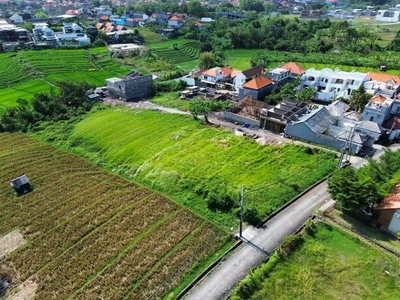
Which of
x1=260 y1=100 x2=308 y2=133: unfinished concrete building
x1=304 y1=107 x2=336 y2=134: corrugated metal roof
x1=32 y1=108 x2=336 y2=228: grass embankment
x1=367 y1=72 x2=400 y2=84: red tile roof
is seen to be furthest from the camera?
x1=367 y1=72 x2=400 y2=84: red tile roof

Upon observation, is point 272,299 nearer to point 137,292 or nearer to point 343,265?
point 343,265

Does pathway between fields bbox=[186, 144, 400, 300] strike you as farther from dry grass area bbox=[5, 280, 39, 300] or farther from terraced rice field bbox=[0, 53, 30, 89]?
terraced rice field bbox=[0, 53, 30, 89]

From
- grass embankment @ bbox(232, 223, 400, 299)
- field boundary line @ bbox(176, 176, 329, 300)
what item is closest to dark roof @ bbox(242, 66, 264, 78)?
field boundary line @ bbox(176, 176, 329, 300)

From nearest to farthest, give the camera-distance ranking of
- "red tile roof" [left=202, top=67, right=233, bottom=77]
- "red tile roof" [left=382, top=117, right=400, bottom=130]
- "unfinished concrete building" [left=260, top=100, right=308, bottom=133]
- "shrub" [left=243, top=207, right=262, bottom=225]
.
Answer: "shrub" [left=243, top=207, right=262, bottom=225] < "red tile roof" [left=382, top=117, right=400, bottom=130] < "unfinished concrete building" [left=260, top=100, right=308, bottom=133] < "red tile roof" [left=202, top=67, right=233, bottom=77]

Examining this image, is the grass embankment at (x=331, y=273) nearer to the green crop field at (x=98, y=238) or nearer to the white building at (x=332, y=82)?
the green crop field at (x=98, y=238)

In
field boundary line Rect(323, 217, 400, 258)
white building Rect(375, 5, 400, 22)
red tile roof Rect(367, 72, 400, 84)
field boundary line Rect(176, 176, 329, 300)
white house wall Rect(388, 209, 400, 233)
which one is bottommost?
field boundary line Rect(176, 176, 329, 300)

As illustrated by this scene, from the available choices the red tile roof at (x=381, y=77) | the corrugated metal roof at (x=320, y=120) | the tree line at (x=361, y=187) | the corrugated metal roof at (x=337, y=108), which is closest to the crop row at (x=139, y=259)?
the tree line at (x=361, y=187)

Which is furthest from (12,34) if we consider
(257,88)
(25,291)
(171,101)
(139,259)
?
A: (139,259)
